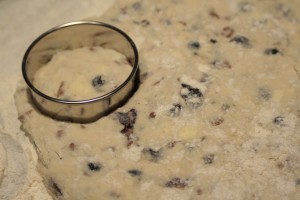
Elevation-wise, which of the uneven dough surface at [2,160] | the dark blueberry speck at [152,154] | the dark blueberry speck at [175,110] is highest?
the dark blueberry speck at [175,110]

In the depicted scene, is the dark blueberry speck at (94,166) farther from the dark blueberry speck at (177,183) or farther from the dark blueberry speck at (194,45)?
the dark blueberry speck at (194,45)

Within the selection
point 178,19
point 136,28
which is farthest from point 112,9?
point 178,19

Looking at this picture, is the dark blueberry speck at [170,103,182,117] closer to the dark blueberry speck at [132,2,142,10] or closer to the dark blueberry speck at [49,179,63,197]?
the dark blueberry speck at [49,179,63,197]

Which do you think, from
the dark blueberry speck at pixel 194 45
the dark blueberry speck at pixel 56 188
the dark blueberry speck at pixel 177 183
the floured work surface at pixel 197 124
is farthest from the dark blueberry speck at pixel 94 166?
the dark blueberry speck at pixel 194 45

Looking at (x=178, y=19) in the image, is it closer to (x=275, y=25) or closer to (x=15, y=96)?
(x=275, y=25)

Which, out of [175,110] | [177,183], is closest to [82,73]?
[175,110]

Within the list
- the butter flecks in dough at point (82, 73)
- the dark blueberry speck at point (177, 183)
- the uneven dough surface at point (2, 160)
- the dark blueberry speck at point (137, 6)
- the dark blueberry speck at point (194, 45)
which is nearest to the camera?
the dark blueberry speck at point (177, 183)
